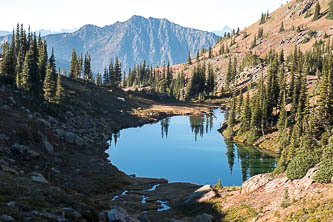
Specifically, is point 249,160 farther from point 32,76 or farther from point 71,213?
point 32,76

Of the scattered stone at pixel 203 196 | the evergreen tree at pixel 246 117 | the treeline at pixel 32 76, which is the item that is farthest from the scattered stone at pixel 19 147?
the evergreen tree at pixel 246 117

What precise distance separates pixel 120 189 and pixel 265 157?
44.3 meters

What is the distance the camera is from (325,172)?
27219mm

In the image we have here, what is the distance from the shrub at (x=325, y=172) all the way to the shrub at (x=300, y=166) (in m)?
3.02

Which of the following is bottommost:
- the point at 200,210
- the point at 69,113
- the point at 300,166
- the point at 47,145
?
the point at 200,210

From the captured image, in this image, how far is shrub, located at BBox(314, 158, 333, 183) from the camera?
26.9m

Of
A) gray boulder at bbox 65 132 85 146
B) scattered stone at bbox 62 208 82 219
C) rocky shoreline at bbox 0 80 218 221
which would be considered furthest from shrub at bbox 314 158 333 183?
gray boulder at bbox 65 132 85 146

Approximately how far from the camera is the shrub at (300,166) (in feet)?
102

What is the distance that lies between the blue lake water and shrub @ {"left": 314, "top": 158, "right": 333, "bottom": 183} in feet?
110

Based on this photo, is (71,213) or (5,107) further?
(5,107)

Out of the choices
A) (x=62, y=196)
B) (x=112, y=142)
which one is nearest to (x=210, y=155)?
(x=112, y=142)

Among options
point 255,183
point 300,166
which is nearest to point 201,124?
point 255,183

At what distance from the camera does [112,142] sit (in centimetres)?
9569

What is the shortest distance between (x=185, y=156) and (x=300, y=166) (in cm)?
5472
